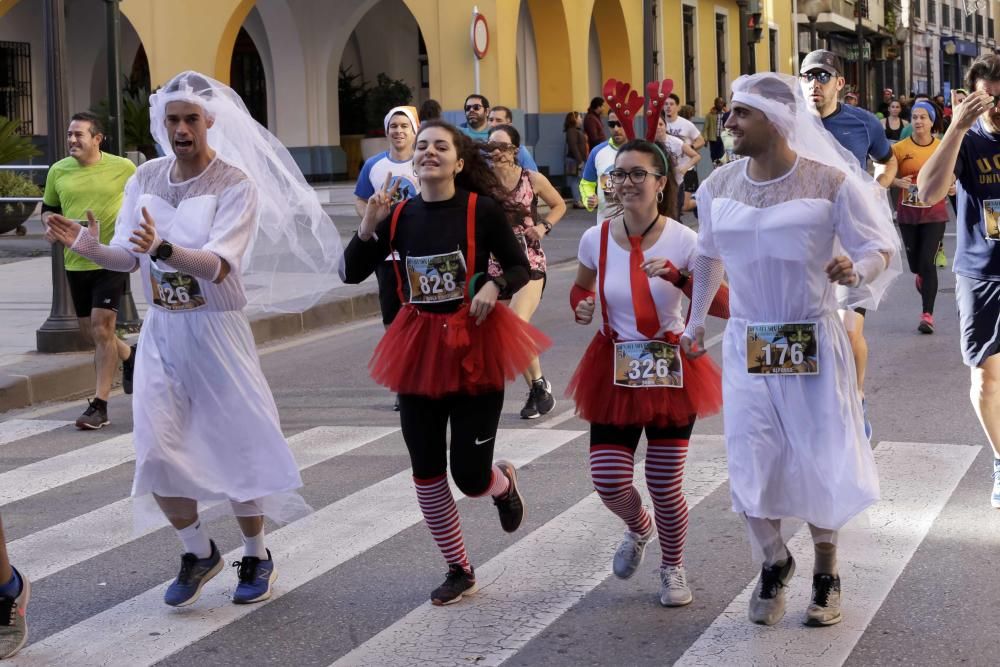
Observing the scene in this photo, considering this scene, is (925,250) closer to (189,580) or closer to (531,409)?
(531,409)

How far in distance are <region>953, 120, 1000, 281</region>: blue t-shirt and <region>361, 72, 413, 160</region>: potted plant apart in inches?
1007

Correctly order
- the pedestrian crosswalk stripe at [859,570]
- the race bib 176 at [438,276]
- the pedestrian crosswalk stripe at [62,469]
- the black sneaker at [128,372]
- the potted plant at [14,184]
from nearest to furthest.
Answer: the pedestrian crosswalk stripe at [859,570], the race bib 176 at [438,276], the pedestrian crosswalk stripe at [62,469], the black sneaker at [128,372], the potted plant at [14,184]

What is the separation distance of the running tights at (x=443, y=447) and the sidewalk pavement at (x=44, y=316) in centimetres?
432

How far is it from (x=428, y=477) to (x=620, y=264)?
102 cm

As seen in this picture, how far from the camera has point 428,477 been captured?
5.39 metres

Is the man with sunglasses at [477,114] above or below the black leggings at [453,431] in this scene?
above

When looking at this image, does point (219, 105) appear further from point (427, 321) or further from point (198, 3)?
point (198, 3)

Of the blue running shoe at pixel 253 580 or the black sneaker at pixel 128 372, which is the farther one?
the black sneaker at pixel 128 372

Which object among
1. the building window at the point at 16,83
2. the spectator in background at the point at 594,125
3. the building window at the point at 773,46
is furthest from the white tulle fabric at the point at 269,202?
the building window at the point at 773,46

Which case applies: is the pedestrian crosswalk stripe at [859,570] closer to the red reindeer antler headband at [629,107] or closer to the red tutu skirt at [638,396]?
the red tutu skirt at [638,396]

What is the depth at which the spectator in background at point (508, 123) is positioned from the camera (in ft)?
32.5

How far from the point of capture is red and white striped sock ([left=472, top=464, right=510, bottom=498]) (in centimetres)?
557

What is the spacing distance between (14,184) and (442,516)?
1526 centimetres

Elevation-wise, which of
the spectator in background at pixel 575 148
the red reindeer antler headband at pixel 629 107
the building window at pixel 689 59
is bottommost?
the red reindeer antler headband at pixel 629 107
